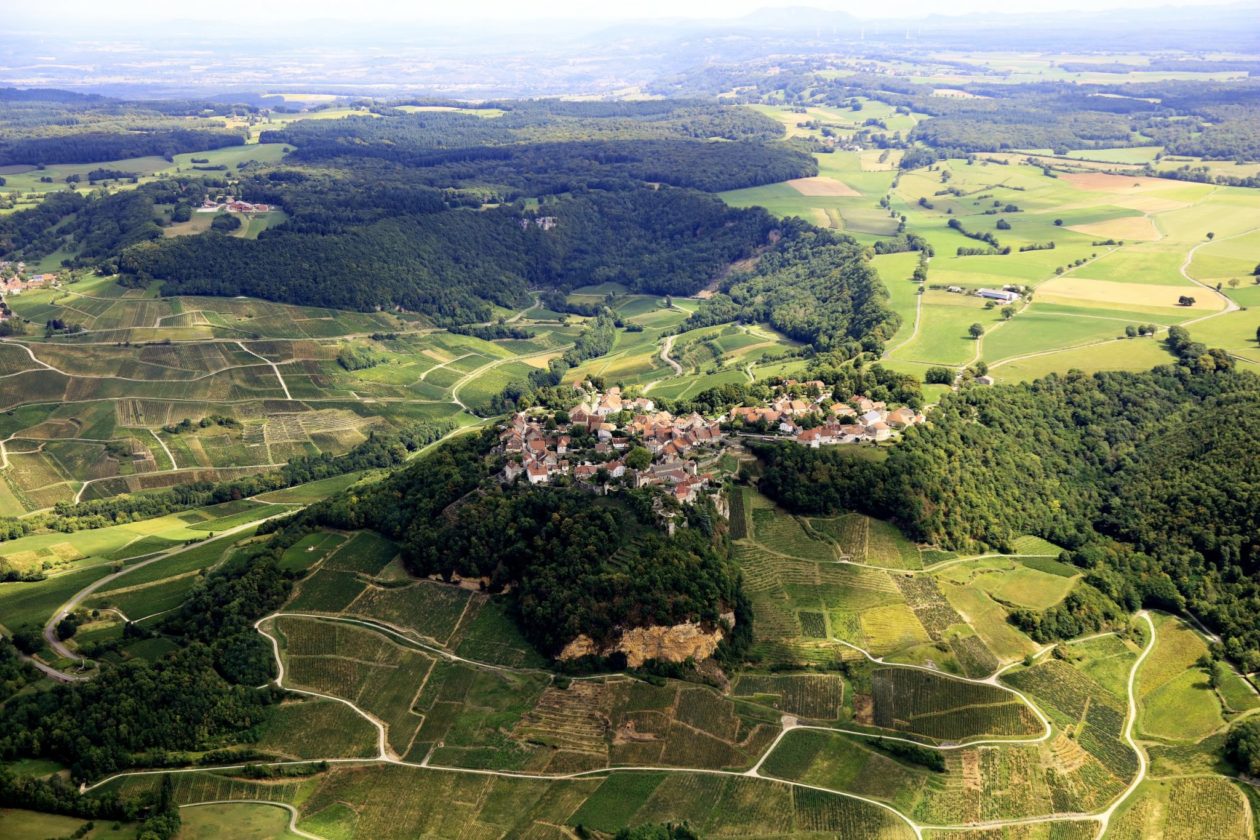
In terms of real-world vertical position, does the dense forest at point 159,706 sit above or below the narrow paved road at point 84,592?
above

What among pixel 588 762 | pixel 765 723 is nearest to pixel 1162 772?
pixel 765 723

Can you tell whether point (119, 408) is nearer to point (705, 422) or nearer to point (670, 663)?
point (705, 422)

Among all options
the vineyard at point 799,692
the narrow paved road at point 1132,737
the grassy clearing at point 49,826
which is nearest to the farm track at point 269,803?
the grassy clearing at point 49,826

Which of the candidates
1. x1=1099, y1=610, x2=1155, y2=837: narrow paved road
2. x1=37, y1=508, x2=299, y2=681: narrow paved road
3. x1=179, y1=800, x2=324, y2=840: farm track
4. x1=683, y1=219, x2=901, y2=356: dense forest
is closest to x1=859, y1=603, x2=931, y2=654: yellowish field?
x1=1099, y1=610, x2=1155, y2=837: narrow paved road

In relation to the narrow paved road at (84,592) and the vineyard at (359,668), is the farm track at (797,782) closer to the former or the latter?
the vineyard at (359,668)

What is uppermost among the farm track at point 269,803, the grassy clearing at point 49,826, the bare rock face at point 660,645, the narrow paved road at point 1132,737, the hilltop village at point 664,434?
the hilltop village at point 664,434

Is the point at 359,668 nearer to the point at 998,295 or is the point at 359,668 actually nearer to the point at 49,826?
the point at 49,826

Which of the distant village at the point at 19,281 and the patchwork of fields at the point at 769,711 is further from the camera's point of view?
the distant village at the point at 19,281

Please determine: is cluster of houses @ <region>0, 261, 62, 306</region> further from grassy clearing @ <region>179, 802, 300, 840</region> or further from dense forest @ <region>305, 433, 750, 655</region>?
grassy clearing @ <region>179, 802, 300, 840</region>
